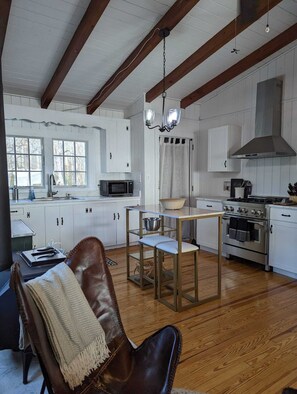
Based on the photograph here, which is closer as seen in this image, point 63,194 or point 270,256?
point 270,256

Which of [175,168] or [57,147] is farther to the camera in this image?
[175,168]

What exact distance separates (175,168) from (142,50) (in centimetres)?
236

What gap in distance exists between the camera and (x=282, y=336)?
2.33 metres

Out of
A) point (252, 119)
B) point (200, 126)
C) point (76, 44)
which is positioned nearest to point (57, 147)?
point (76, 44)

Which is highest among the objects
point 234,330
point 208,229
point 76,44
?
point 76,44

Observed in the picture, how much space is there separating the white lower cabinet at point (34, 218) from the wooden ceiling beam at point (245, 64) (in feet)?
11.1

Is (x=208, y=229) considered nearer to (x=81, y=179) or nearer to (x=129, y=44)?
(x=81, y=179)

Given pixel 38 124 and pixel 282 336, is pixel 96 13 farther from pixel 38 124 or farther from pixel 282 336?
pixel 282 336

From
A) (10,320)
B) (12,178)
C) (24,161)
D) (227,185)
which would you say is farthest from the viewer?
(227,185)

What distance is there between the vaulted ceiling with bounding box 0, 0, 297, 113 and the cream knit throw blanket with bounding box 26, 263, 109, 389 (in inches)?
109

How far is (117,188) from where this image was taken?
5055 mm

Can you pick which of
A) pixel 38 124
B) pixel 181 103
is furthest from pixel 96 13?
pixel 181 103

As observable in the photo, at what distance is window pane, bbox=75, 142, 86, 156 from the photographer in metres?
5.16

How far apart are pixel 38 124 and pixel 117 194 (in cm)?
179
